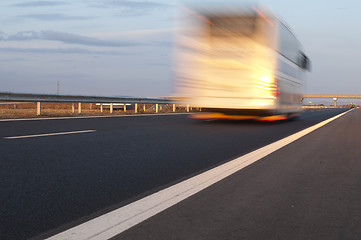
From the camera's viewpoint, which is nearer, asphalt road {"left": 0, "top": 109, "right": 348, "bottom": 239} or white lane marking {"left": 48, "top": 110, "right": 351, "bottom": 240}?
white lane marking {"left": 48, "top": 110, "right": 351, "bottom": 240}

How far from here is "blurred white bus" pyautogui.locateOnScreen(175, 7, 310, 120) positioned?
43.1ft

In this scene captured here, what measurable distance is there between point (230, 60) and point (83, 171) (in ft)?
30.6

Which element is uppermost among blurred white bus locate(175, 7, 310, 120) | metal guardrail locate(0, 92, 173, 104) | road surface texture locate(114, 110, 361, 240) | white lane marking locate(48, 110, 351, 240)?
blurred white bus locate(175, 7, 310, 120)

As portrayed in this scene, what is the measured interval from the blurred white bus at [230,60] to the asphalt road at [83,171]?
4.76 metres

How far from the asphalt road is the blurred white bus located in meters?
4.76

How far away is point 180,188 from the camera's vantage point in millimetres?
4211

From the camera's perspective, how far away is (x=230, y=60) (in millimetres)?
Result: 13453

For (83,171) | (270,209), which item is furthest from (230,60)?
(270,209)

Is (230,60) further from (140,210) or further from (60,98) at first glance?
(140,210)

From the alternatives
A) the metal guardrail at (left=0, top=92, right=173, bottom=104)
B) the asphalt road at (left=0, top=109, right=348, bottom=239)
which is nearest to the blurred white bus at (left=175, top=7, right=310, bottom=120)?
the metal guardrail at (left=0, top=92, right=173, bottom=104)

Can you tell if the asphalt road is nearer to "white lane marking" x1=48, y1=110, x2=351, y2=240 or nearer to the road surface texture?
"white lane marking" x1=48, y1=110, x2=351, y2=240

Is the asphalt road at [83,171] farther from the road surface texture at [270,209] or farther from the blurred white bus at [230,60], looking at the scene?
the blurred white bus at [230,60]

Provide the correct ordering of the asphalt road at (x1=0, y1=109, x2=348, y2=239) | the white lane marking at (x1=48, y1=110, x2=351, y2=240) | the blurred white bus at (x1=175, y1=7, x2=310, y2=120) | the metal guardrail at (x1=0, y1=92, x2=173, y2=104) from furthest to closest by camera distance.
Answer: the metal guardrail at (x1=0, y1=92, x2=173, y2=104) < the blurred white bus at (x1=175, y1=7, x2=310, y2=120) < the asphalt road at (x1=0, y1=109, x2=348, y2=239) < the white lane marking at (x1=48, y1=110, x2=351, y2=240)

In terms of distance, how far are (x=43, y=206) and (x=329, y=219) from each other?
2.46m
